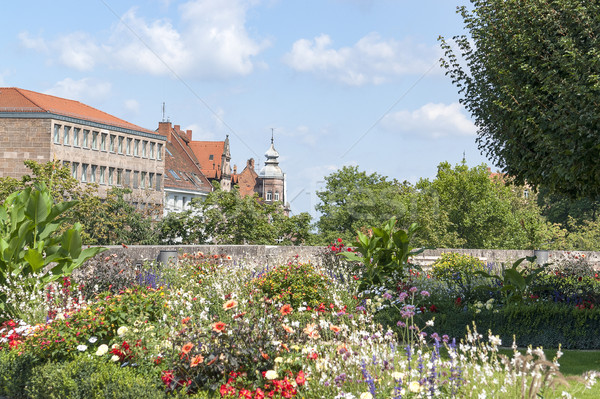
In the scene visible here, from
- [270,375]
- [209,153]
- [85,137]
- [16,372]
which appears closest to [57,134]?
[85,137]

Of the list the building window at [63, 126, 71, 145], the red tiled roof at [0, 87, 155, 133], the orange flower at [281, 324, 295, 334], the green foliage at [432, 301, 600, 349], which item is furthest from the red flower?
the building window at [63, 126, 71, 145]

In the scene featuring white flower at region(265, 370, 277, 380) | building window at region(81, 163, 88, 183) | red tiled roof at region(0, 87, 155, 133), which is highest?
red tiled roof at region(0, 87, 155, 133)

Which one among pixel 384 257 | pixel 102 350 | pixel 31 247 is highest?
pixel 31 247

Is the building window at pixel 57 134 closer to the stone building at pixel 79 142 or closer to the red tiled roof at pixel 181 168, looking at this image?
the stone building at pixel 79 142

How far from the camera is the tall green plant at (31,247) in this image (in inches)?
418

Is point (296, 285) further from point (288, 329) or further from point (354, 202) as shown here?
point (354, 202)

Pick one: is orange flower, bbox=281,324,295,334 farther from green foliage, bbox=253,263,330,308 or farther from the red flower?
green foliage, bbox=253,263,330,308

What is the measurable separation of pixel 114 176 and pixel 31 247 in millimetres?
63035

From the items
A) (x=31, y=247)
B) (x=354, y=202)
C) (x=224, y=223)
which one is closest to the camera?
(x=31, y=247)

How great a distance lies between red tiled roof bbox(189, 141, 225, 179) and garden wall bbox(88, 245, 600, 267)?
82.9 metres

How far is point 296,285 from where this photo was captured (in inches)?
452

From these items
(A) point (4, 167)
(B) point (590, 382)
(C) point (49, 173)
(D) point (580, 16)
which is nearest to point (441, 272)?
(D) point (580, 16)

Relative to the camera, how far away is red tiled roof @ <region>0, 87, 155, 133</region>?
6341 cm

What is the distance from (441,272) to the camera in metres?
17.6
